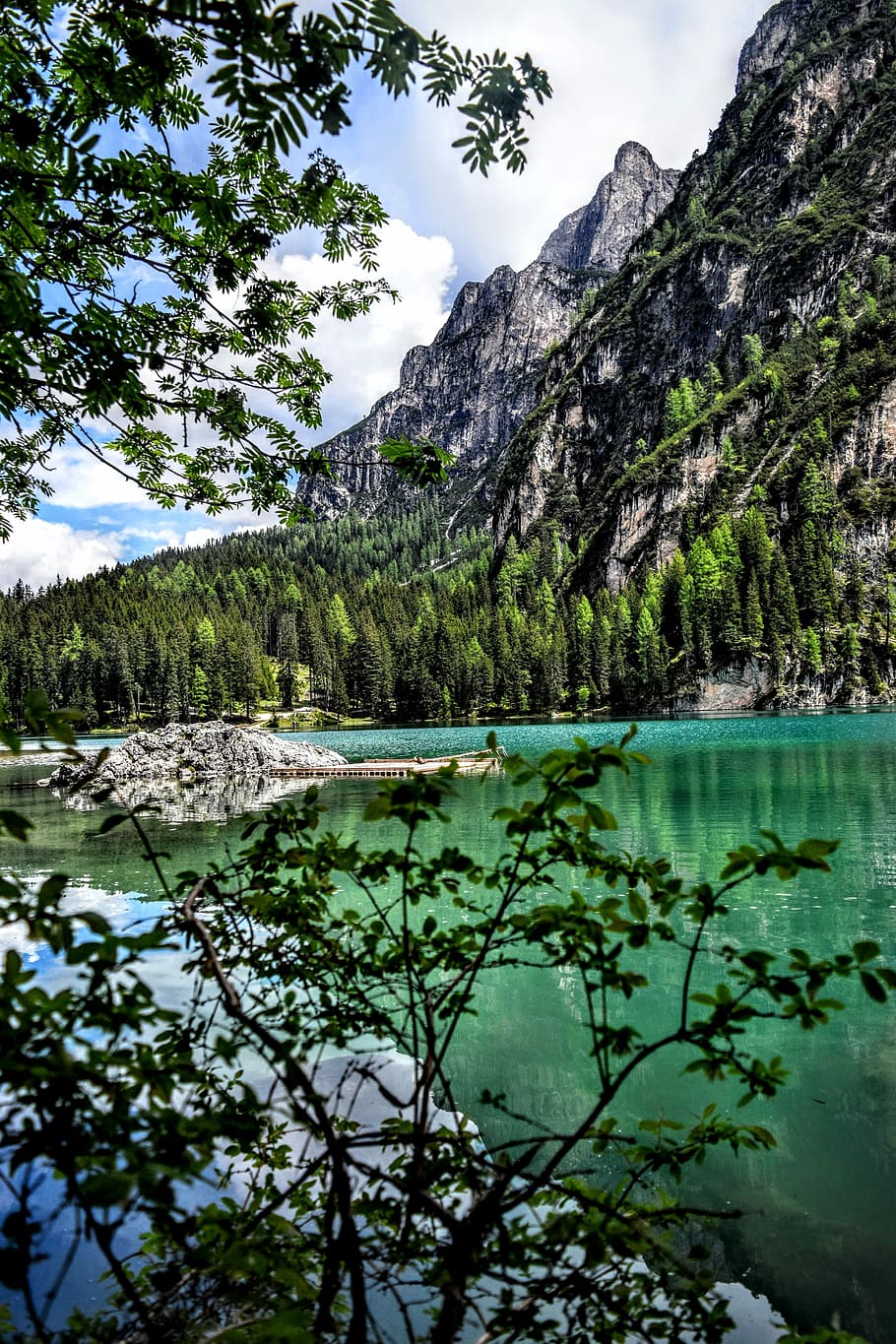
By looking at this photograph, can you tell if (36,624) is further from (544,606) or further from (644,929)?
(644,929)

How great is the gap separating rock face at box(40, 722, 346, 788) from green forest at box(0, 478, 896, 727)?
52.4 meters

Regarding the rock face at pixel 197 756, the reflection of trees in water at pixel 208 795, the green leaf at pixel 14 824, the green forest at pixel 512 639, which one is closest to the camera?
the green leaf at pixel 14 824

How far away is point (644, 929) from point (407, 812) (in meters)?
0.86

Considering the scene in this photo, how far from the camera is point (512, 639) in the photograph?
106 metres

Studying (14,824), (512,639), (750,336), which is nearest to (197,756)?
(14,824)

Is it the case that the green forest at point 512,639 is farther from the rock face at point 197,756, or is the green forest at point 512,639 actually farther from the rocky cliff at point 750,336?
the rock face at point 197,756

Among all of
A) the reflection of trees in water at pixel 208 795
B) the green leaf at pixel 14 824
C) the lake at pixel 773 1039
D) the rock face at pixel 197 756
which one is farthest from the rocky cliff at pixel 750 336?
the green leaf at pixel 14 824

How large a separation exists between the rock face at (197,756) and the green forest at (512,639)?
52.4 m

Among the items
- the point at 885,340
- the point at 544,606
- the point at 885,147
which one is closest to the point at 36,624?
the point at 544,606

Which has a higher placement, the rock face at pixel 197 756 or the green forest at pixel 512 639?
the green forest at pixel 512 639

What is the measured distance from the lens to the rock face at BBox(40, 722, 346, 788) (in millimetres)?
33969

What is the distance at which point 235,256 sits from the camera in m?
4.23

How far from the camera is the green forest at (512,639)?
85.9 metres

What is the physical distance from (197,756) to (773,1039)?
1343 inches
